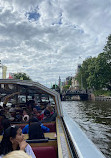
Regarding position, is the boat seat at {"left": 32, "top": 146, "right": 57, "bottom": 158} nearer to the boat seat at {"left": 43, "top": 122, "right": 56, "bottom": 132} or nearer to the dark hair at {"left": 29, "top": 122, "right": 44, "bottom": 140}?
the dark hair at {"left": 29, "top": 122, "right": 44, "bottom": 140}

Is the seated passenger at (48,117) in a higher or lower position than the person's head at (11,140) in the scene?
lower

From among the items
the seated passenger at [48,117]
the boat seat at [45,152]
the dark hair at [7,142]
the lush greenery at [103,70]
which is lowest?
the boat seat at [45,152]

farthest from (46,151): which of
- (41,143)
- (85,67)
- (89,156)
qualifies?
(85,67)

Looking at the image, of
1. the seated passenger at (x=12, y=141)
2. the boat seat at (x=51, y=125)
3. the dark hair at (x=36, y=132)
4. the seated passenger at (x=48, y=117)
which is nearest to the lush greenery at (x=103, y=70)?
the seated passenger at (x=48, y=117)

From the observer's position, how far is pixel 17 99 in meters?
13.5

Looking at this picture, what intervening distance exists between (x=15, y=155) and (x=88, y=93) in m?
58.6

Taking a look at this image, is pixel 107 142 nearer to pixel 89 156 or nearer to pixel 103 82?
pixel 89 156

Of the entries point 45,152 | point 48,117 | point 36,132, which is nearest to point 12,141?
point 45,152

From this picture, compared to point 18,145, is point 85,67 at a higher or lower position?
higher

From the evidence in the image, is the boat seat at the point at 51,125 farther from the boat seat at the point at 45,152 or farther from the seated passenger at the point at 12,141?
the seated passenger at the point at 12,141

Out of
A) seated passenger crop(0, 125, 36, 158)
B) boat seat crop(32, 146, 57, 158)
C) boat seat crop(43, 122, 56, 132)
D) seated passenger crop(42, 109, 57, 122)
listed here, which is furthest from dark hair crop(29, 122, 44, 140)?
seated passenger crop(42, 109, 57, 122)

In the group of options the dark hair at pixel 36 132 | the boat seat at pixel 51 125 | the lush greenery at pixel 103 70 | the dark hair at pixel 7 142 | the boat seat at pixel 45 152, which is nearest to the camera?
the dark hair at pixel 7 142

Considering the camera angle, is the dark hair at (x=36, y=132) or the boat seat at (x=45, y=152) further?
the dark hair at (x=36, y=132)

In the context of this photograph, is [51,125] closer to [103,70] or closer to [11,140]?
[11,140]
